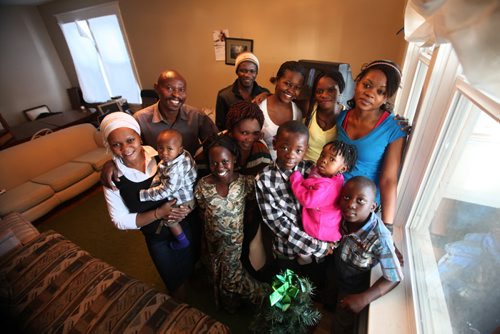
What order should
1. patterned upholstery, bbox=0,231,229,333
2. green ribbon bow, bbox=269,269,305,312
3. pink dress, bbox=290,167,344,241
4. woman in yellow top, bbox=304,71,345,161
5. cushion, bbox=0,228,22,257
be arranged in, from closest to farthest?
1. green ribbon bow, bbox=269,269,305,312
2. pink dress, bbox=290,167,344,241
3. patterned upholstery, bbox=0,231,229,333
4. woman in yellow top, bbox=304,71,345,161
5. cushion, bbox=0,228,22,257

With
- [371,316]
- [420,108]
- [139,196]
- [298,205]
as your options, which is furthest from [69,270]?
[420,108]

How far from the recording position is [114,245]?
2215 mm

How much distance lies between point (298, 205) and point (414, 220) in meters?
0.71

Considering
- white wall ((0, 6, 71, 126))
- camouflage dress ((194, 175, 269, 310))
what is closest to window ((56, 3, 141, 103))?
white wall ((0, 6, 71, 126))

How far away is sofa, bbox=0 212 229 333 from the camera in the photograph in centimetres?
109

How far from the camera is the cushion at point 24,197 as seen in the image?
7.73 feet

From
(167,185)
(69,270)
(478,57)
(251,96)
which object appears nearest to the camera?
(478,57)

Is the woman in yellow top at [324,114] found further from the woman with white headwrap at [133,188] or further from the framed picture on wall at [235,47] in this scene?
the framed picture on wall at [235,47]

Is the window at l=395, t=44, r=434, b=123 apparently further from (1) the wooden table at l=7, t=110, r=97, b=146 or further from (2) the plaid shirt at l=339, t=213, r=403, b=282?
(1) the wooden table at l=7, t=110, r=97, b=146

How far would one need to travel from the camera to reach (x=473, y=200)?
0.99 meters

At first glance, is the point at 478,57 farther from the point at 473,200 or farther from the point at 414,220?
the point at 414,220

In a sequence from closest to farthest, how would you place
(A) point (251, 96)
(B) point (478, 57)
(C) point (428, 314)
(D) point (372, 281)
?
(B) point (478, 57), (C) point (428, 314), (D) point (372, 281), (A) point (251, 96)

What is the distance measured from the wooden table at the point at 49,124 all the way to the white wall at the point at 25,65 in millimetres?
1413

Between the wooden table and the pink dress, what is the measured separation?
4053 millimetres
